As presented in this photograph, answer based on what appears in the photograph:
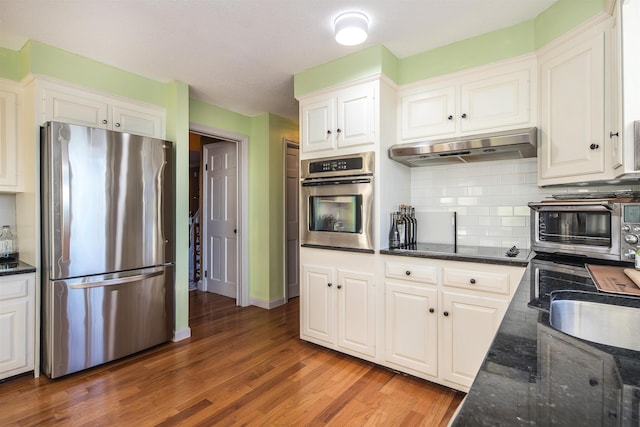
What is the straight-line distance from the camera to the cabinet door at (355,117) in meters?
2.50

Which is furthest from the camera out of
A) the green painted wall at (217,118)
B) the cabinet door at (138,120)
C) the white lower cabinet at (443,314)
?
the green painted wall at (217,118)

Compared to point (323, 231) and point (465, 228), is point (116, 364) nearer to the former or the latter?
point (323, 231)

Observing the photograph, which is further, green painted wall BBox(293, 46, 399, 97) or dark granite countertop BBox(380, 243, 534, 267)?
green painted wall BBox(293, 46, 399, 97)

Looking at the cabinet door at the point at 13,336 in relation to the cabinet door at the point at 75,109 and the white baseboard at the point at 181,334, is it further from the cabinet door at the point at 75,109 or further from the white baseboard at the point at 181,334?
the cabinet door at the point at 75,109

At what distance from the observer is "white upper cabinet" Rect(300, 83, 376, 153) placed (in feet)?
8.24

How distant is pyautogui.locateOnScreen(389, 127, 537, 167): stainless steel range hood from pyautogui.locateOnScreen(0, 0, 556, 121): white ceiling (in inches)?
29.3

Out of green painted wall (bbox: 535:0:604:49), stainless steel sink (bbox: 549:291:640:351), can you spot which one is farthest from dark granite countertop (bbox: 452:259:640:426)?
green painted wall (bbox: 535:0:604:49)

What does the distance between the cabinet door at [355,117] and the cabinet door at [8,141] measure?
8.03 ft

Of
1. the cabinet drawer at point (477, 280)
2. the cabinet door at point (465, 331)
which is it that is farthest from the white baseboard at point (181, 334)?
the cabinet drawer at point (477, 280)

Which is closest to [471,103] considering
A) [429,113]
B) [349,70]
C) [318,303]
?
[429,113]

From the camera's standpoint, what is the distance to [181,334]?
10.1 feet

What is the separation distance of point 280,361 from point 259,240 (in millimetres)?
1823

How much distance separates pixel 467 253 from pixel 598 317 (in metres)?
1.07

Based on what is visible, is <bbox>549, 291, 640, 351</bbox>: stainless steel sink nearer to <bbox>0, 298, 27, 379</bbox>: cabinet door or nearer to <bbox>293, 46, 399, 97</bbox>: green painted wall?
<bbox>293, 46, 399, 97</bbox>: green painted wall
